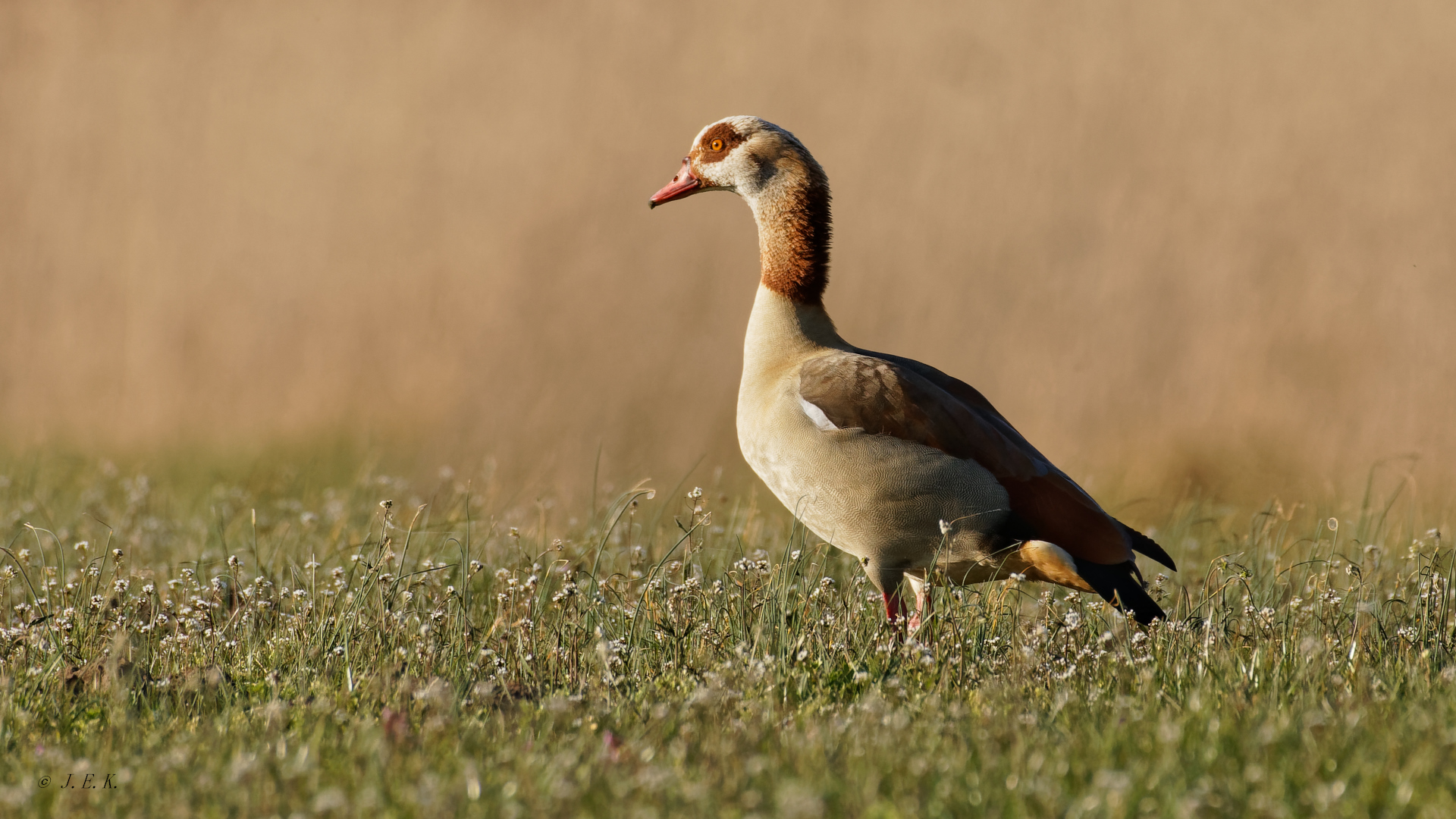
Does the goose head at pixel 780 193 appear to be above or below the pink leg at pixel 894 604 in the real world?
above

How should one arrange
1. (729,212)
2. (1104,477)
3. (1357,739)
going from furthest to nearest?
1. (729,212)
2. (1104,477)
3. (1357,739)

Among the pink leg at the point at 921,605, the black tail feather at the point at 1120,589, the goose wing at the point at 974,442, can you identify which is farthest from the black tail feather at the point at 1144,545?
the pink leg at the point at 921,605

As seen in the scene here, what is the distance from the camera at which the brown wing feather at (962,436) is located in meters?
4.77

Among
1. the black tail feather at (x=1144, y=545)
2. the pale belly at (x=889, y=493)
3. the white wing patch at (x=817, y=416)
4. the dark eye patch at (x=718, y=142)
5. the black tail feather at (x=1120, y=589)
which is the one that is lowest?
the black tail feather at (x=1120, y=589)

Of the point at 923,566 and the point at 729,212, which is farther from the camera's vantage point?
the point at 729,212

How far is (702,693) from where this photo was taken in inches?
132

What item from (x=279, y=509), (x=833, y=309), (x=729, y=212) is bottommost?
(x=279, y=509)

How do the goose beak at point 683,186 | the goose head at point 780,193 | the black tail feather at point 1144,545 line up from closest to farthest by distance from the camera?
the black tail feather at point 1144,545, the goose head at point 780,193, the goose beak at point 683,186

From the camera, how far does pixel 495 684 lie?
3.89 meters

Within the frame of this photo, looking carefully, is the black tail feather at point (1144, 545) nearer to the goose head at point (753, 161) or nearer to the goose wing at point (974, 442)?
the goose wing at point (974, 442)

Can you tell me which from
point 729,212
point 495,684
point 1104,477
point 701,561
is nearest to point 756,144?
point 701,561

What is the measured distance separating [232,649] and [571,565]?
145cm

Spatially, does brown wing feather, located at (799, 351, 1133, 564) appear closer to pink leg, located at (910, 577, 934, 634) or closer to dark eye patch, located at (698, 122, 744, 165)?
pink leg, located at (910, 577, 934, 634)

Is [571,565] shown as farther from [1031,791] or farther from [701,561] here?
[1031,791]
